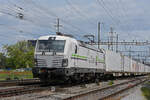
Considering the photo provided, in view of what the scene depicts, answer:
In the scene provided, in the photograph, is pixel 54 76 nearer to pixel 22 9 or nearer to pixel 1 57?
pixel 22 9

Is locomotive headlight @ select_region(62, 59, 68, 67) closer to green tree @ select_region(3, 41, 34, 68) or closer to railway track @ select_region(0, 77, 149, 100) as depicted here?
railway track @ select_region(0, 77, 149, 100)

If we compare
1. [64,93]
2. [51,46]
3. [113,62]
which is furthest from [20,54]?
[64,93]

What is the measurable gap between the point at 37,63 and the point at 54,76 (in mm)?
1579

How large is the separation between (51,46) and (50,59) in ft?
3.55

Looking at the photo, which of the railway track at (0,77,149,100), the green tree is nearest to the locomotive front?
the railway track at (0,77,149,100)

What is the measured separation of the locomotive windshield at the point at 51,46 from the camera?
1619 centimetres

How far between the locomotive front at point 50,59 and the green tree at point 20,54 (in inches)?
2096

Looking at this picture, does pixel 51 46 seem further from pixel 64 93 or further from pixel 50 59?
pixel 64 93

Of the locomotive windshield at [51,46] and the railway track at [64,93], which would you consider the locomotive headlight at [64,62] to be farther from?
the railway track at [64,93]

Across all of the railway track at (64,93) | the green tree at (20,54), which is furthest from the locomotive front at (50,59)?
the green tree at (20,54)

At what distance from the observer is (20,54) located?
7181 centimetres

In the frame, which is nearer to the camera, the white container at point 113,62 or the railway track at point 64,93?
the railway track at point 64,93

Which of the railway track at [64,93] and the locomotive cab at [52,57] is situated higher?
the locomotive cab at [52,57]

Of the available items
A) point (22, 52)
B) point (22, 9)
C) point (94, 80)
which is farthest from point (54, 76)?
point (22, 52)
